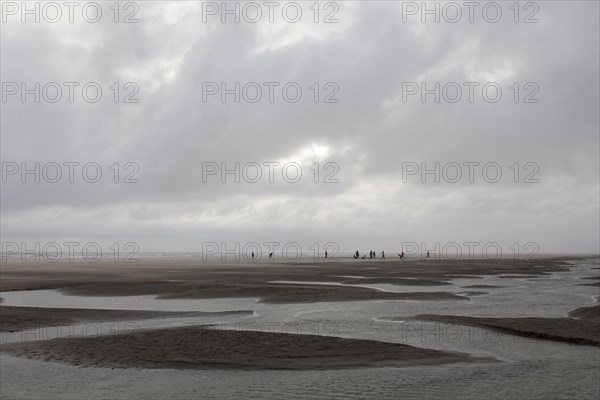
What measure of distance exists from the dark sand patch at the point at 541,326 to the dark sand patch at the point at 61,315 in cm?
992

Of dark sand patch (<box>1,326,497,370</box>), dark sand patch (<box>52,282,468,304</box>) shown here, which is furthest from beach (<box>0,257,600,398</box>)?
dark sand patch (<box>52,282,468,304</box>)

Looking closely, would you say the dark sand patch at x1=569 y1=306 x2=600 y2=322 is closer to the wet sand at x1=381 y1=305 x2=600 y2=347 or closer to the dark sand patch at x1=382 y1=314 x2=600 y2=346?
the wet sand at x1=381 y1=305 x2=600 y2=347

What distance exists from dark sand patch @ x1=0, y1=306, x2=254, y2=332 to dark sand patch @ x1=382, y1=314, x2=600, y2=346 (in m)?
9.92

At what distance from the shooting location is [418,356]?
16734mm

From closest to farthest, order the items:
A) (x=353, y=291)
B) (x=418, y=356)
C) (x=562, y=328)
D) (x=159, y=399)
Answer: (x=159, y=399), (x=418, y=356), (x=562, y=328), (x=353, y=291)

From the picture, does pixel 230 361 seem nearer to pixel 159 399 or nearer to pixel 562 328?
pixel 159 399

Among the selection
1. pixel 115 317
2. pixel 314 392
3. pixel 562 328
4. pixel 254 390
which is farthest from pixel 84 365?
pixel 562 328

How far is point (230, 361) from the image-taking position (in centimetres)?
1609

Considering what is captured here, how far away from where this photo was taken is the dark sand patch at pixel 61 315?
22.6 m

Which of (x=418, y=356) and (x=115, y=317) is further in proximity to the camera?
(x=115, y=317)

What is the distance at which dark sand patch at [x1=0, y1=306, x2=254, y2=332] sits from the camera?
890 inches

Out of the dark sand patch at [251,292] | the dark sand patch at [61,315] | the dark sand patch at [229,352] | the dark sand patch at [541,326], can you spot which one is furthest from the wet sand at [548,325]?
the dark sand patch at [61,315]

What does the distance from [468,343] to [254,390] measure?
9296mm

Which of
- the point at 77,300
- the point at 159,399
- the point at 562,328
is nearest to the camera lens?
the point at 159,399
